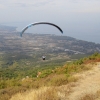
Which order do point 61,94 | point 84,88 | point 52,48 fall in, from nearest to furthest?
point 61,94 < point 84,88 < point 52,48

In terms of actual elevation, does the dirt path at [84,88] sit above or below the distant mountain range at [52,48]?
above

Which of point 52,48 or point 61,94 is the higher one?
point 61,94

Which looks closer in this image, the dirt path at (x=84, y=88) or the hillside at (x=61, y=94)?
the hillside at (x=61, y=94)

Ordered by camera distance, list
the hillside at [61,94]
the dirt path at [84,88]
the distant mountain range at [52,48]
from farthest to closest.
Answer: the distant mountain range at [52,48] < the dirt path at [84,88] < the hillside at [61,94]

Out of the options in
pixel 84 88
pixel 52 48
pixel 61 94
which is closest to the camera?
pixel 61 94

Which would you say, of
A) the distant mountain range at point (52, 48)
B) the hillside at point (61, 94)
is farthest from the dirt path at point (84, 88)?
the distant mountain range at point (52, 48)

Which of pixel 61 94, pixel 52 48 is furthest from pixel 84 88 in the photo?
pixel 52 48

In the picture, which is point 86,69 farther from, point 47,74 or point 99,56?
point 99,56

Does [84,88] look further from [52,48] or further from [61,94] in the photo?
[52,48]

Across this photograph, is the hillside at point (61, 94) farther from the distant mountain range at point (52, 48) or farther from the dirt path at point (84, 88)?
the distant mountain range at point (52, 48)

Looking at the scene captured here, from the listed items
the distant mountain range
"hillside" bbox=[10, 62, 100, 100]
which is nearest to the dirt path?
"hillside" bbox=[10, 62, 100, 100]

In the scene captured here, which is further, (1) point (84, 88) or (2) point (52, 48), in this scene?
(2) point (52, 48)
